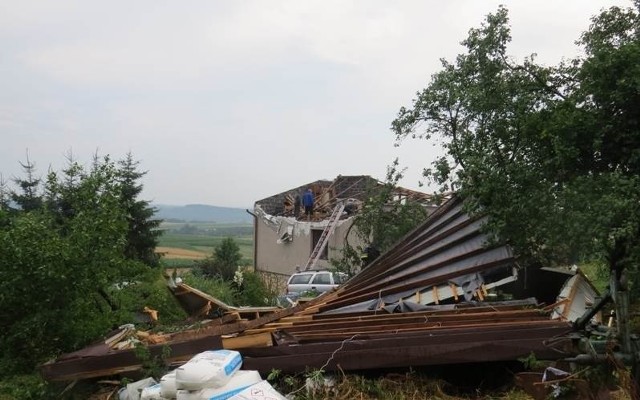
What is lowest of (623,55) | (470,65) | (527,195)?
(527,195)

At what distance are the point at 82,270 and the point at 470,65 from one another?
624 cm

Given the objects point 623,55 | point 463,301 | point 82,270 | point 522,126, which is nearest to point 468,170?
point 522,126

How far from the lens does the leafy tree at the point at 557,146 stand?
5.62 meters

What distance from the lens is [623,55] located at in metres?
5.97

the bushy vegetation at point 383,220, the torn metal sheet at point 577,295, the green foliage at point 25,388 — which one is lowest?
the green foliage at point 25,388

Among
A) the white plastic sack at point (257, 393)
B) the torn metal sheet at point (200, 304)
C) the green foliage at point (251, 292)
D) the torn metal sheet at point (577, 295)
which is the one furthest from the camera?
the green foliage at point (251, 292)

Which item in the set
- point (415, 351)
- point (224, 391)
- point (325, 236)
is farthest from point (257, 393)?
point (325, 236)

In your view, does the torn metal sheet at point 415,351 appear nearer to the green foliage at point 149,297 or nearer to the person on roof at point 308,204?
the green foliage at point 149,297

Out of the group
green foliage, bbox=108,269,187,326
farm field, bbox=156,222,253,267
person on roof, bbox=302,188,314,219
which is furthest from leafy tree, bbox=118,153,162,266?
green foliage, bbox=108,269,187,326

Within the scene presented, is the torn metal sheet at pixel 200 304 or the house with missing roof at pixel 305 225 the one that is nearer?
the torn metal sheet at pixel 200 304

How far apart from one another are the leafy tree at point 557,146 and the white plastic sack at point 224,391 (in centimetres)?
351

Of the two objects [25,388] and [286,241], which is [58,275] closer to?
[25,388]

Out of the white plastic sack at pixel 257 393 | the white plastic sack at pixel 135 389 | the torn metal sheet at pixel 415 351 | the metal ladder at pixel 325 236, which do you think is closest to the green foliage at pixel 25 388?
the white plastic sack at pixel 135 389

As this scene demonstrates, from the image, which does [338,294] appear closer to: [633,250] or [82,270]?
[82,270]
